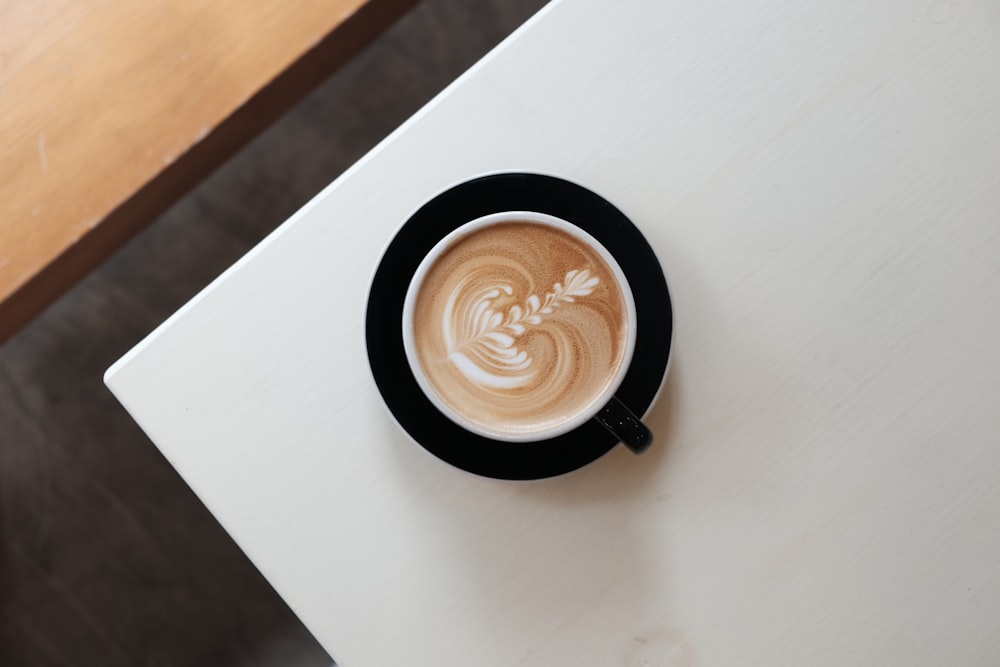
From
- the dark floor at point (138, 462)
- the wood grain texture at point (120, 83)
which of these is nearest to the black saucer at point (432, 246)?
the wood grain texture at point (120, 83)

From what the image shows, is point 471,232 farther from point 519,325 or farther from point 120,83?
point 120,83

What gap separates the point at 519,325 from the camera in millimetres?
556

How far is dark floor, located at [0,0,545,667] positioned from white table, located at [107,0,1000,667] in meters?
0.58

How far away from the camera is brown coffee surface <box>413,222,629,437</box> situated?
0.55 metres

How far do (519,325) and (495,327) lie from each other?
2 centimetres

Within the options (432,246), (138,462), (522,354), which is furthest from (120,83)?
(138,462)

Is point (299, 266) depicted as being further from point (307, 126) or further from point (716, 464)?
point (307, 126)

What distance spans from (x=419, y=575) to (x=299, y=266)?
0.26 m

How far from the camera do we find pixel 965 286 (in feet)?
2.04

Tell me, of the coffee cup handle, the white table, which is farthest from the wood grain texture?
the coffee cup handle

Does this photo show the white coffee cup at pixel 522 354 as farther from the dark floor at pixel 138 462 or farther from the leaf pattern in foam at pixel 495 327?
the dark floor at pixel 138 462

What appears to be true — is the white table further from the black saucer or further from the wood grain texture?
the wood grain texture

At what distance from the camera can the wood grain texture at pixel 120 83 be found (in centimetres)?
73

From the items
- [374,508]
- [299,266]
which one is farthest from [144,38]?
[374,508]
